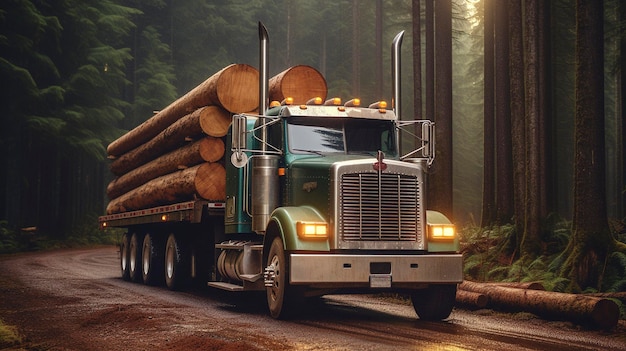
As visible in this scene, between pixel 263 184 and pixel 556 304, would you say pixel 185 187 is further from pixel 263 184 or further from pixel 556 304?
pixel 556 304

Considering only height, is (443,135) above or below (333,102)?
above

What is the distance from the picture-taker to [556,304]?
1161 cm

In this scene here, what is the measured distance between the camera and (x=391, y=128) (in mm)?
12992

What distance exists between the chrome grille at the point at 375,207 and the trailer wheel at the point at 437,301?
3.49 feet

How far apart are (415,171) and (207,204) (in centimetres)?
514

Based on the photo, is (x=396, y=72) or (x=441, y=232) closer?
(x=441, y=232)

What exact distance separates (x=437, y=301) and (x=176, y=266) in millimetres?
7305

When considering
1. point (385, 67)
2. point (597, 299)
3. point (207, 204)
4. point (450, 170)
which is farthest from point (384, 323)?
point (385, 67)

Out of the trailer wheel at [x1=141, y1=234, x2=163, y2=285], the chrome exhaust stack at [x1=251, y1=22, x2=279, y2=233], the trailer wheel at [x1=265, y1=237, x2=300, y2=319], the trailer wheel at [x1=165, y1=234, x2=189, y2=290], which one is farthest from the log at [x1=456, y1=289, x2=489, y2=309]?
the trailer wheel at [x1=141, y1=234, x2=163, y2=285]

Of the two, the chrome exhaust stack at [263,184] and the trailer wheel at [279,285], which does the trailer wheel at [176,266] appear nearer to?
the chrome exhaust stack at [263,184]

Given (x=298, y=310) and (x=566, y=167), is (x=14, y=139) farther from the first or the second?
(x=298, y=310)

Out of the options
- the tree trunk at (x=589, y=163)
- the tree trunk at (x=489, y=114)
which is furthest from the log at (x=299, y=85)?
the tree trunk at (x=489, y=114)

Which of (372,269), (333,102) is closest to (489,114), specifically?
(333,102)

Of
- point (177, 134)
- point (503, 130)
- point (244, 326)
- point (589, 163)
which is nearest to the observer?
point (244, 326)
